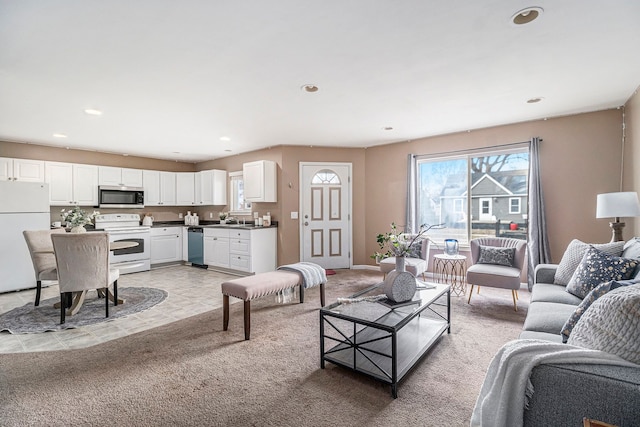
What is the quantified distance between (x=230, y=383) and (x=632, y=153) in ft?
15.9

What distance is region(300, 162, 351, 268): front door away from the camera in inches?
229

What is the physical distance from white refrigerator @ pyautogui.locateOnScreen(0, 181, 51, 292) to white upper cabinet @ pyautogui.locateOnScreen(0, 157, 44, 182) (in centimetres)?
79

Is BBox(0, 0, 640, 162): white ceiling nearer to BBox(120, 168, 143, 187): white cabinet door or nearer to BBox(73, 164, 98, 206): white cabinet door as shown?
BBox(73, 164, 98, 206): white cabinet door

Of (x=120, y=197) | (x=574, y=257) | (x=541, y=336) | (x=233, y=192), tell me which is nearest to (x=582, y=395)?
(x=541, y=336)

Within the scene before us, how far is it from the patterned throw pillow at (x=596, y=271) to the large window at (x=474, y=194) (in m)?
2.07

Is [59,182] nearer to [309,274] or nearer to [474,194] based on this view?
[309,274]

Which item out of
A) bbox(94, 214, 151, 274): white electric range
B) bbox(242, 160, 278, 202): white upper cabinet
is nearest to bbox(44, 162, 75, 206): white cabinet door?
bbox(94, 214, 151, 274): white electric range

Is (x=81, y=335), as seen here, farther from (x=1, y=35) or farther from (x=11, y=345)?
(x=1, y=35)

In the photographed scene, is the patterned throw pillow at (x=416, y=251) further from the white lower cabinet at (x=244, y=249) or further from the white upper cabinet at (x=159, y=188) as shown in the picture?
the white upper cabinet at (x=159, y=188)

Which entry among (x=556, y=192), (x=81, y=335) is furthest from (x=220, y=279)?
(x=556, y=192)

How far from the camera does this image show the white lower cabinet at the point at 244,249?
5.45m

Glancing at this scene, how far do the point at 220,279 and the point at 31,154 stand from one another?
4.09 metres

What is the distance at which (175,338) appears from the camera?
284cm

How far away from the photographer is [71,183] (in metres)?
5.62
